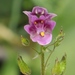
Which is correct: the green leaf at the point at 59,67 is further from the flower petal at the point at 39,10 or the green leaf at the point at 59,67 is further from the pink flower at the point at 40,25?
the flower petal at the point at 39,10

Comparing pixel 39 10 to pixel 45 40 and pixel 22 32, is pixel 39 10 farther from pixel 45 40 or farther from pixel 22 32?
pixel 22 32

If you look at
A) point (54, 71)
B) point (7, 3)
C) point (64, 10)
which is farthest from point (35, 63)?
point (54, 71)

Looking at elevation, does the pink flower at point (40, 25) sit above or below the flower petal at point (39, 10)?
below

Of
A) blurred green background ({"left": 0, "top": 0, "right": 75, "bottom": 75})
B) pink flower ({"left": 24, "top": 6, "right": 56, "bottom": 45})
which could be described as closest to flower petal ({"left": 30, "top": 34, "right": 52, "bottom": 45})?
pink flower ({"left": 24, "top": 6, "right": 56, "bottom": 45})

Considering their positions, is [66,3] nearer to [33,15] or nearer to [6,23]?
[6,23]

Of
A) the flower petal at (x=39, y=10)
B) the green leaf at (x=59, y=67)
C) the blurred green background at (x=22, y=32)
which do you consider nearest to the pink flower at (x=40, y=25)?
the flower petal at (x=39, y=10)

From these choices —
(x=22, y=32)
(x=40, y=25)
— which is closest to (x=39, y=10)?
(x=40, y=25)

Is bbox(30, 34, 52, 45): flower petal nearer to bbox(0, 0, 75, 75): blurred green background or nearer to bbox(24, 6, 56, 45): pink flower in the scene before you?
bbox(24, 6, 56, 45): pink flower
